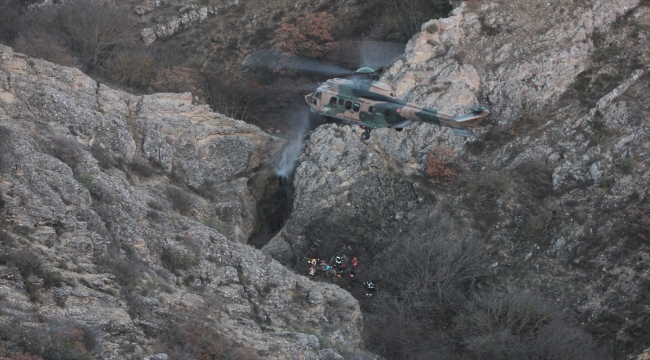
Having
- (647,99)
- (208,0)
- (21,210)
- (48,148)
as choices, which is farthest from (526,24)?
(21,210)

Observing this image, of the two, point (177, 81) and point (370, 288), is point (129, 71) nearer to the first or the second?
point (177, 81)

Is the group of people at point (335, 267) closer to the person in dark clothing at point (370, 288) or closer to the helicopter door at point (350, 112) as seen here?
the person in dark clothing at point (370, 288)

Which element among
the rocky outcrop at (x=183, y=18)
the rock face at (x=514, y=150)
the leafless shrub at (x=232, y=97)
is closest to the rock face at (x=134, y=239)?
the leafless shrub at (x=232, y=97)

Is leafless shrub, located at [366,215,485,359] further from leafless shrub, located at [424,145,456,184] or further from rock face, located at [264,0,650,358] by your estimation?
leafless shrub, located at [424,145,456,184]

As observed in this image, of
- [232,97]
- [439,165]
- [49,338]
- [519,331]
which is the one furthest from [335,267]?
[49,338]

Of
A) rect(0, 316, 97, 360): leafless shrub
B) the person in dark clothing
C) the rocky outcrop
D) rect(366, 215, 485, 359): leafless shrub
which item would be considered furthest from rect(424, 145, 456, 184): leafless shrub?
rect(0, 316, 97, 360): leafless shrub

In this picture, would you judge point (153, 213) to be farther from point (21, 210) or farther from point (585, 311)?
point (585, 311)
